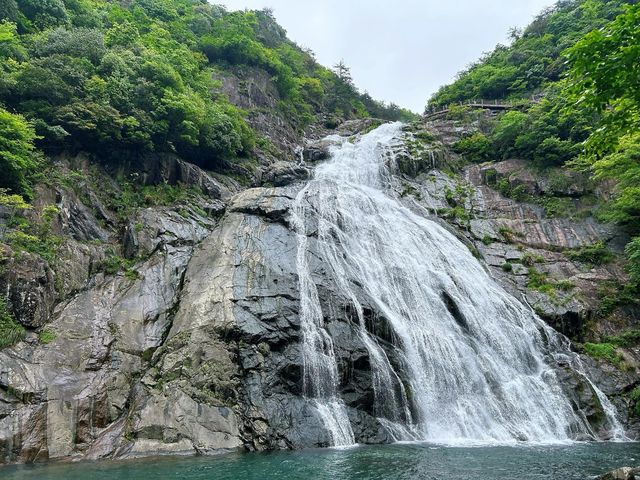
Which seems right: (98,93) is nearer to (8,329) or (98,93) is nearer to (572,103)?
(8,329)

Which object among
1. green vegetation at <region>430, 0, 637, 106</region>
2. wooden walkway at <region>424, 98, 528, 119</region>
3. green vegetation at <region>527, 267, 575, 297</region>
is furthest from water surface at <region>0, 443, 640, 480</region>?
green vegetation at <region>430, 0, 637, 106</region>

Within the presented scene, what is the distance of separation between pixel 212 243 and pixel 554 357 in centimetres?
1525

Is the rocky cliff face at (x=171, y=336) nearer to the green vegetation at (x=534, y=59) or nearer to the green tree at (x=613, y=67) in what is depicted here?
the green tree at (x=613, y=67)

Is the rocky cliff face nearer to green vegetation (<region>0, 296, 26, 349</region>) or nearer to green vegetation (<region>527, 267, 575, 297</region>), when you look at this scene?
green vegetation (<region>0, 296, 26, 349</region>)

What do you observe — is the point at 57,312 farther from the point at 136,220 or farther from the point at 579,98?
the point at 579,98

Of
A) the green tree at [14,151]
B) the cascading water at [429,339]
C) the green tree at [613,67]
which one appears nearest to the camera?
the green tree at [613,67]

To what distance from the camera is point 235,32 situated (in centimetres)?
4400

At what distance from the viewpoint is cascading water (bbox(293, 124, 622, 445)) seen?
14867mm

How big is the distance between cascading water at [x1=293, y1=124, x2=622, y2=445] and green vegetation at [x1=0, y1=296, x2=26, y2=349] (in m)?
8.99

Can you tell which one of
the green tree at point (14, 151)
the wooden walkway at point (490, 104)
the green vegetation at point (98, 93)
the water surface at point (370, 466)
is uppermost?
the wooden walkway at point (490, 104)

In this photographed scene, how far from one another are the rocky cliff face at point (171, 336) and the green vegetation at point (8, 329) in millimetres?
252

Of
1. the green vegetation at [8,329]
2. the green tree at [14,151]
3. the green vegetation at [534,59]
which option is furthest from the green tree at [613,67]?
the green vegetation at [534,59]

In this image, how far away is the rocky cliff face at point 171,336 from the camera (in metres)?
12.5

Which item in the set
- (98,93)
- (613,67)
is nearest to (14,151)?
(98,93)
